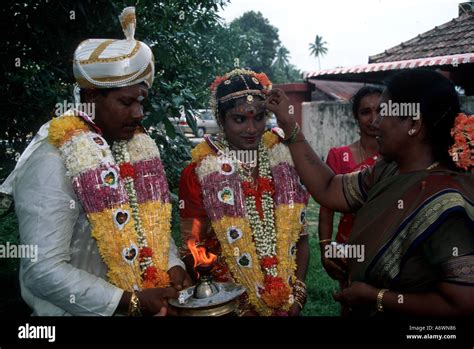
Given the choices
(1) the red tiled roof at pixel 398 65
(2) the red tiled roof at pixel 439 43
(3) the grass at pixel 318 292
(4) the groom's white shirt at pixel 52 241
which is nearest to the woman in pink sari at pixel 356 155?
(3) the grass at pixel 318 292

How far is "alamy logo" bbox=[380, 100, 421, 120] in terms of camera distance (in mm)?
2014

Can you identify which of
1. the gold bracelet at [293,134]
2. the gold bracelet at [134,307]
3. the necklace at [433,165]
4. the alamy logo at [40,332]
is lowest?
the alamy logo at [40,332]

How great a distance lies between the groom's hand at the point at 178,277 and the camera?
2.36 metres

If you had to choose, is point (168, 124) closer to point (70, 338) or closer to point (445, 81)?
point (70, 338)

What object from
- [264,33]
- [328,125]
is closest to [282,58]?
[264,33]

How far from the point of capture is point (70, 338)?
211cm

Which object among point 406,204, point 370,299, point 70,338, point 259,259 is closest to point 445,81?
point 406,204

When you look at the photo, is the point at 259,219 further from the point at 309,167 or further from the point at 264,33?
the point at 264,33

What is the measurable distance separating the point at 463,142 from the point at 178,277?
1642 mm

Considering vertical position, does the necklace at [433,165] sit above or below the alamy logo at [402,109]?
below

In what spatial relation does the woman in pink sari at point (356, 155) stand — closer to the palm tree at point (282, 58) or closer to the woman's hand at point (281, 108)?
the woman's hand at point (281, 108)

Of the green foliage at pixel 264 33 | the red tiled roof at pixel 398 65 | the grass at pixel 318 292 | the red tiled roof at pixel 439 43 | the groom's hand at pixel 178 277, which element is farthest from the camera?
the green foliage at pixel 264 33

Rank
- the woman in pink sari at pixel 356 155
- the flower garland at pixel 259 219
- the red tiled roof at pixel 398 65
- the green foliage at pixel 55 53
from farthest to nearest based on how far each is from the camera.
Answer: the red tiled roof at pixel 398 65 < the woman in pink sari at pixel 356 155 < the green foliage at pixel 55 53 < the flower garland at pixel 259 219

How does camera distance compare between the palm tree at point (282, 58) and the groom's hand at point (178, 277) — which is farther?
the palm tree at point (282, 58)
